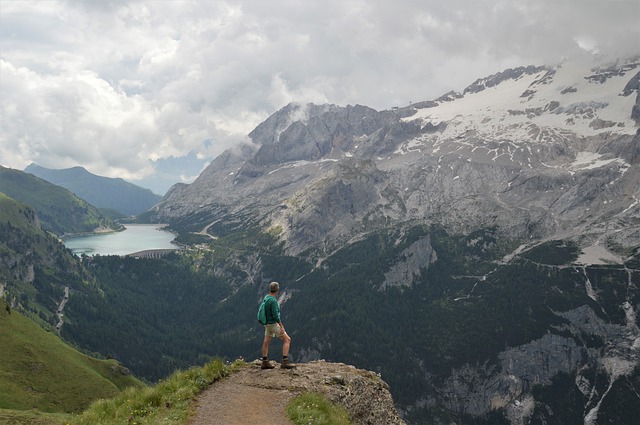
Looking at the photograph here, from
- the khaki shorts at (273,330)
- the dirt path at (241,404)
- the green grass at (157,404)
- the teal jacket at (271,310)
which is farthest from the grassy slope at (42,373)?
the teal jacket at (271,310)

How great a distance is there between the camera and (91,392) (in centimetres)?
10756

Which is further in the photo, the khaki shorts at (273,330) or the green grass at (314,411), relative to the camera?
the khaki shorts at (273,330)

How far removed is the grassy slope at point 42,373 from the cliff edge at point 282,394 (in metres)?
86.2

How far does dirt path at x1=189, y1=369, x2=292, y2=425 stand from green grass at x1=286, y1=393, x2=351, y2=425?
47 cm

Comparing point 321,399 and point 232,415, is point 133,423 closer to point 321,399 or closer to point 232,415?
point 232,415

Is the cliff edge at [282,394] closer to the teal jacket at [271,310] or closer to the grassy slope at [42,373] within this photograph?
the teal jacket at [271,310]

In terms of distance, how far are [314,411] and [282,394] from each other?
9.41 feet

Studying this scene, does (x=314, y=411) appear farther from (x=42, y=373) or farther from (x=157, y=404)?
(x=42, y=373)

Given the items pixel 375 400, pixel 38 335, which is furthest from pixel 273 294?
pixel 38 335

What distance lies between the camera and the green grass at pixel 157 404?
65.8 feet

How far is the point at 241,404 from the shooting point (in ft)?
73.9

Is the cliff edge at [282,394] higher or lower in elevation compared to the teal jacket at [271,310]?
lower

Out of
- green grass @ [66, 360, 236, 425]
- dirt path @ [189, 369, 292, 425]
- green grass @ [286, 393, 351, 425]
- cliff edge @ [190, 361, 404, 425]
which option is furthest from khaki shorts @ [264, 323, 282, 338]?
green grass @ [286, 393, 351, 425]

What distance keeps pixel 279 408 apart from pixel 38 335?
133m
